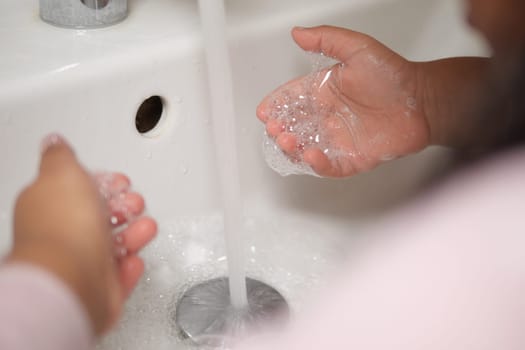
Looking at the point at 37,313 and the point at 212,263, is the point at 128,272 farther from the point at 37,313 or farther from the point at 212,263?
the point at 212,263

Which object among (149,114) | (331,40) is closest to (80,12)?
(149,114)

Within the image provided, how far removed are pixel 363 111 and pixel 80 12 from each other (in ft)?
0.86

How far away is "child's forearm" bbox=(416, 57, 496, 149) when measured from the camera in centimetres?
62

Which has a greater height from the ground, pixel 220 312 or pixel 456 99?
pixel 456 99

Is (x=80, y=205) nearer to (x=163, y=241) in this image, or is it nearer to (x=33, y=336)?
(x=33, y=336)

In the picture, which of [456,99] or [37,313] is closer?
[37,313]

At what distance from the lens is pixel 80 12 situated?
67cm

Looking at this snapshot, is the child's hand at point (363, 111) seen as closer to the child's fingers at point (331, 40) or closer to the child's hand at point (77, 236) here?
the child's fingers at point (331, 40)

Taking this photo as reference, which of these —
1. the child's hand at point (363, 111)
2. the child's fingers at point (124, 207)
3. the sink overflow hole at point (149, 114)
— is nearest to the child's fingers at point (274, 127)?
the child's hand at point (363, 111)

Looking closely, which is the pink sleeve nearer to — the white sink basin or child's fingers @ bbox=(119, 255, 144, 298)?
child's fingers @ bbox=(119, 255, 144, 298)

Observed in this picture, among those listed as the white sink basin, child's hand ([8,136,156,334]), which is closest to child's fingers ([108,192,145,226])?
child's hand ([8,136,156,334])

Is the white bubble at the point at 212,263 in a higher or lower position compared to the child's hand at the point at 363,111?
lower

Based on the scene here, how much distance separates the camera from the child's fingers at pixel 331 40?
68 centimetres

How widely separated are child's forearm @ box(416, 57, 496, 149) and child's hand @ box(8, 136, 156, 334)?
289 millimetres
